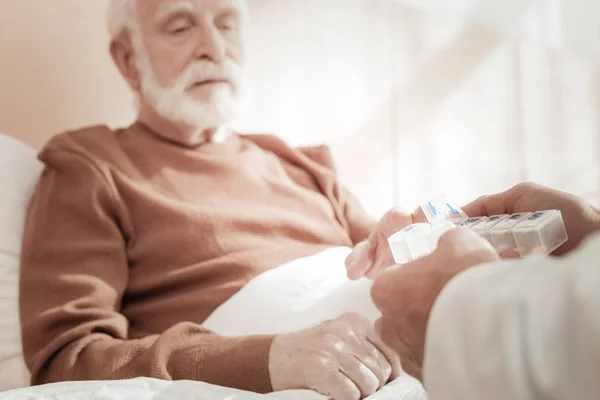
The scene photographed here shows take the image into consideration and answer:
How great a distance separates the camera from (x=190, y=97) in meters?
1.11

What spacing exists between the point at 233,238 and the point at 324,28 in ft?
2.97

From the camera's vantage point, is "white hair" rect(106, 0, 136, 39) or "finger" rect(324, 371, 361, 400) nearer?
"finger" rect(324, 371, 361, 400)

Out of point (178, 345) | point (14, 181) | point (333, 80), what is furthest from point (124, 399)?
point (333, 80)

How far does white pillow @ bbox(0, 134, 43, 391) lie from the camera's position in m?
0.88

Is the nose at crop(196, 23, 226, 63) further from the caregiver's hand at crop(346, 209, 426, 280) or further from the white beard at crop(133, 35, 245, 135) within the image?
the caregiver's hand at crop(346, 209, 426, 280)

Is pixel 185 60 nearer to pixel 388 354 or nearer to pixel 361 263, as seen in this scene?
pixel 361 263

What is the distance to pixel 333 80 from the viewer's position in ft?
5.54

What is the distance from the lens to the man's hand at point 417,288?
1.33 ft

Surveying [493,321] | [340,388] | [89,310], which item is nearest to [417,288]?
[493,321]

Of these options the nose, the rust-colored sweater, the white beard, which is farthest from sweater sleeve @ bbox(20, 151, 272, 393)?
the nose

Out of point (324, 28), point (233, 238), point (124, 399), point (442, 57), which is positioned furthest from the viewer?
point (442, 57)

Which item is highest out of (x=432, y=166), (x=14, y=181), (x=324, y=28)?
(x=324, y=28)

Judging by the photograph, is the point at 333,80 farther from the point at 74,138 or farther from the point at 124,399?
the point at 124,399

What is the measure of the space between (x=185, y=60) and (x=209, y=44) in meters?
0.06
